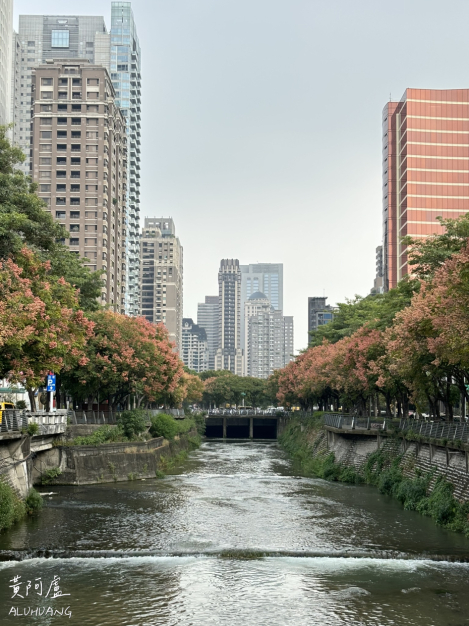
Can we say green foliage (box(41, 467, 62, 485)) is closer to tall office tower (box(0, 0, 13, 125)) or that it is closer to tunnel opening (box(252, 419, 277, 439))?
tall office tower (box(0, 0, 13, 125))

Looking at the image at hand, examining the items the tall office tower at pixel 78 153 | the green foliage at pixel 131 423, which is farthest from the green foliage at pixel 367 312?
the tall office tower at pixel 78 153

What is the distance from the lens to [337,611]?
23.1 m

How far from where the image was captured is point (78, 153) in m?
136

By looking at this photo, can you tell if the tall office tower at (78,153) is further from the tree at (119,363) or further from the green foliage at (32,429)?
the green foliage at (32,429)

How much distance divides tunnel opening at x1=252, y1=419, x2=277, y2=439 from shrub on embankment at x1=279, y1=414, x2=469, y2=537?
221 feet

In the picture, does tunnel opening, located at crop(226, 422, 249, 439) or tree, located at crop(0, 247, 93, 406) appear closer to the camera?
tree, located at crop(0, 247, 93, 406)

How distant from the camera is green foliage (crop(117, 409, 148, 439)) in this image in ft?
198

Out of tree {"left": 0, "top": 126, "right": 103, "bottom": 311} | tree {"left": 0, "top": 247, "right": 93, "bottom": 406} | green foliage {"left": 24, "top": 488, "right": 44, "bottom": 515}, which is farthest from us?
green foliage {"left": 24, "top": 488, "right": 44, "bottom": 515}

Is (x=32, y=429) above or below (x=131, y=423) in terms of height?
above

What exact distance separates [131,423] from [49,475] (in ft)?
37.8

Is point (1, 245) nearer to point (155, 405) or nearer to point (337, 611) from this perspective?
point (337, 611)

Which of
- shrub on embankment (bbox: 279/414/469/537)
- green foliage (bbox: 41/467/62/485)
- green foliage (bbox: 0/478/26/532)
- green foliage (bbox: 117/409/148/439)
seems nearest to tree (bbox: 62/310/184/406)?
green foliage (bbox: 117/409/148/439)

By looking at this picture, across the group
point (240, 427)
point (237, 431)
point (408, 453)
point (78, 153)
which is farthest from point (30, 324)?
point (240, 427)

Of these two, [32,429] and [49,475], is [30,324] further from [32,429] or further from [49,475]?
[49,475]
